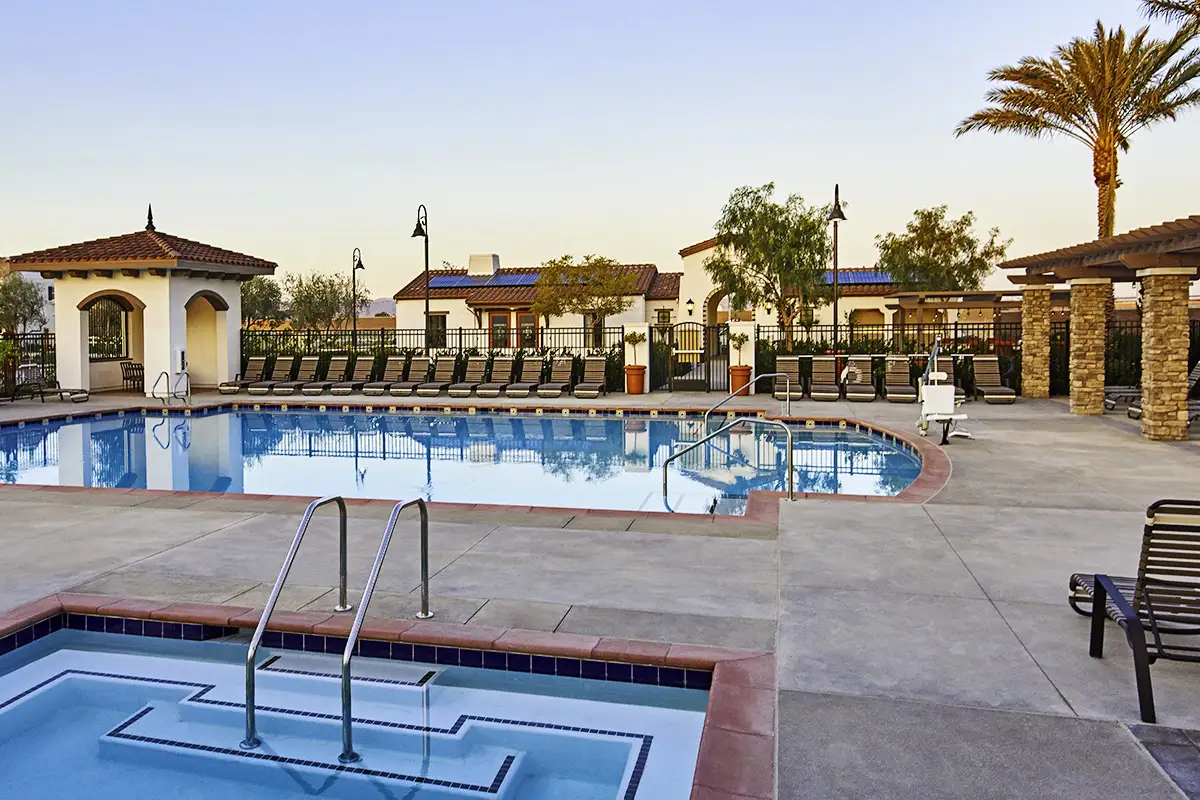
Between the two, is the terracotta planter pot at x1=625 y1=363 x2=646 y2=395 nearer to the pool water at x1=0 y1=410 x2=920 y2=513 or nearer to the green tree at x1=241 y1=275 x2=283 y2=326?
the pool water at x1=0 y1=410 x2=920 y2=513

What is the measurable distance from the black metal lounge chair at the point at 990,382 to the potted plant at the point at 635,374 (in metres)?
7.34

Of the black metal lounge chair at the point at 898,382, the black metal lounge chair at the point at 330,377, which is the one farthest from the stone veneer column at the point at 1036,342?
the black metal lounge chair at the point at 330,377

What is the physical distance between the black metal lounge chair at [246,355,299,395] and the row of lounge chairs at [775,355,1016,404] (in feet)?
40.2

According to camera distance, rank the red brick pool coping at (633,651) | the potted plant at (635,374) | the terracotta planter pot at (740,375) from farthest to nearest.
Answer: the potted plant at (635,374) → the terracotta planter pot at (740,375) → the red brick pool coping at (633,651)

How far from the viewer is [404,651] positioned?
4.90m

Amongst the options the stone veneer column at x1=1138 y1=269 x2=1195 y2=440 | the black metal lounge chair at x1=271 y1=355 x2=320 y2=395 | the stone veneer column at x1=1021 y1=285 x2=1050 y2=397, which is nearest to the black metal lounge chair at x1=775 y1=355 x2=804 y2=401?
the stone veneer column at x1=1021 y1=285 x2=1050 y2=397

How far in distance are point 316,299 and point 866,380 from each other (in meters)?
35.5

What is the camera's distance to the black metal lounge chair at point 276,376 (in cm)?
2205

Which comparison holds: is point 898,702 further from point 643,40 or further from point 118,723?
point 643,40

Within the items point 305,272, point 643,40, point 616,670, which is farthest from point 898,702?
point 305,272

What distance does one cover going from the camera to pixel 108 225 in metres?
28.1

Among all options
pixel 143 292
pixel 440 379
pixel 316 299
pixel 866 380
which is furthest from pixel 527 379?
pixel 316 299

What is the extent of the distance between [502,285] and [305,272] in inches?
516

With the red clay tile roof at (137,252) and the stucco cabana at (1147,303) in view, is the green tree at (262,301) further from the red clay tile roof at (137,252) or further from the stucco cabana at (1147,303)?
the stucco cabana at (1147,303)
